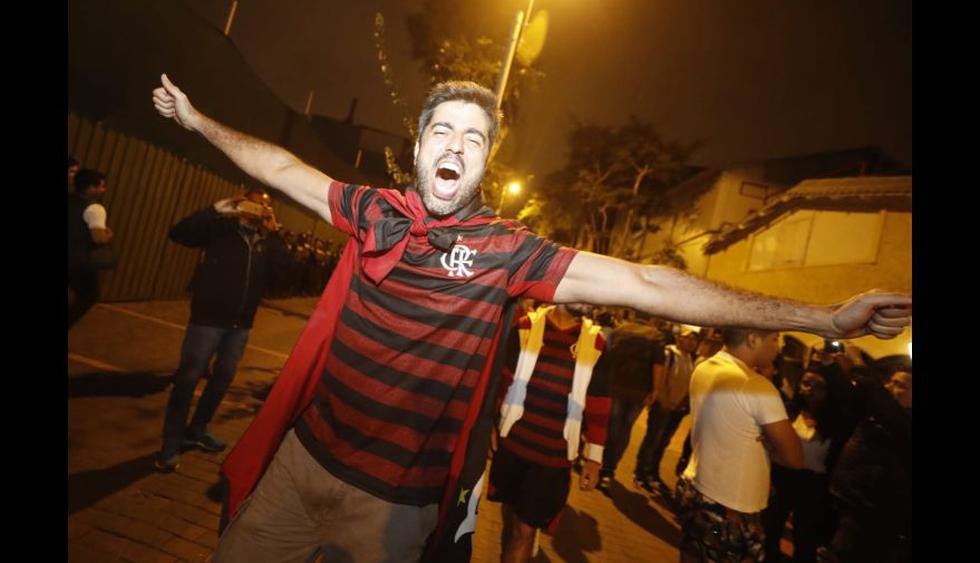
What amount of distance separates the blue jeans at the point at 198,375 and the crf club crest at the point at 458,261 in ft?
10.2

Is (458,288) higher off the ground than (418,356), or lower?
higher

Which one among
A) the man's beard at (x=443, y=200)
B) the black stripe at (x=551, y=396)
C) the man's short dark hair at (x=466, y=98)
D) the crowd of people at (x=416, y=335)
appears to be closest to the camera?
the crowd of people at (x=416, y=335)

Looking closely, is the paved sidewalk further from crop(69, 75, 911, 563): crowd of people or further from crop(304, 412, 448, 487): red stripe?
crop(304, 412, 448, 487): red stripe

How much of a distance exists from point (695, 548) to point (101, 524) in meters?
3.73

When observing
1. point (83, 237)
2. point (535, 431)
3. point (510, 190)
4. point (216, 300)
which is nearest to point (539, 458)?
point (535, 431)

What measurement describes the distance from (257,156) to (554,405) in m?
2.62

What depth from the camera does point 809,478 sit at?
4.50 m

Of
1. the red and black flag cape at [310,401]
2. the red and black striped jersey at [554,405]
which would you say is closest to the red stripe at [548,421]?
the red and black striped jersey at [554,405]

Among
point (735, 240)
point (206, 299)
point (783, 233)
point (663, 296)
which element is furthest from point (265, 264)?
point (735, 240)

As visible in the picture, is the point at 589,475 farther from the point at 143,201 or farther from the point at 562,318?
the point at 143,201

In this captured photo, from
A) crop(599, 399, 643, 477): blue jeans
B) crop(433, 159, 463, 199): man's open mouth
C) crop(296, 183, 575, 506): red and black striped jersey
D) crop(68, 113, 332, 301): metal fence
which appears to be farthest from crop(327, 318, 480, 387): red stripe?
crop(68, 113, 332, 301): metal fence

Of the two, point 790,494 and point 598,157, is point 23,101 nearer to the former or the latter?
point 790,494

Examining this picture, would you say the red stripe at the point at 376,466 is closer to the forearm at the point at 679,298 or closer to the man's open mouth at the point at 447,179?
the forearm at the point at 679,298

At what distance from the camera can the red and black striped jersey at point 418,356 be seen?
180 cm
